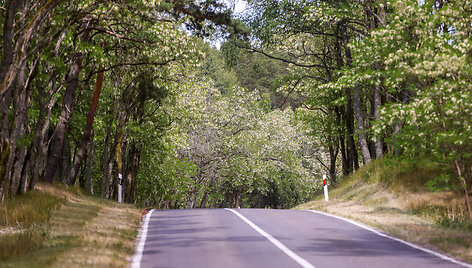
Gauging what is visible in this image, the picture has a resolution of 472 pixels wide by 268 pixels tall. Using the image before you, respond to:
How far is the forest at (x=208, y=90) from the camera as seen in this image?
1677 cm

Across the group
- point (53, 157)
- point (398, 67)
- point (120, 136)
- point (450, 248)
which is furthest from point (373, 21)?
point (450, 248)

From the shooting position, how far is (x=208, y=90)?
1890 inches

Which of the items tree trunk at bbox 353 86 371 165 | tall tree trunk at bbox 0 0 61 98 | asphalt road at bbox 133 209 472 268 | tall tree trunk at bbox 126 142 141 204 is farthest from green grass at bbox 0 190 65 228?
tree trunk at bbox 353 86 371 165

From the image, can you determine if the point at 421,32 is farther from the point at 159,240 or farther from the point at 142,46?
the point at 159,240

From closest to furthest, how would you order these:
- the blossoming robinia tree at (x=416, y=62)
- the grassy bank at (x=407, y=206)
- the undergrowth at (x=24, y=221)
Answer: the undergrowth at (x=24, y=221), the grassy bank at (x=407, y=206), the blossoming robinia tree at (x=416, y=62)

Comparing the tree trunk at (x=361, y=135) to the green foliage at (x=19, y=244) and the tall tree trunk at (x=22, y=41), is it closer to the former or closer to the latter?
the tall tree trunk at (x=22, y=41)

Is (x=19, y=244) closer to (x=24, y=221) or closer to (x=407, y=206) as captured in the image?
(x=24, y=221)

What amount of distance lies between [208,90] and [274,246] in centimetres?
3722

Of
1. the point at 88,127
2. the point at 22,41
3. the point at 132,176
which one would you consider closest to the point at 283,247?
the point at 22,41

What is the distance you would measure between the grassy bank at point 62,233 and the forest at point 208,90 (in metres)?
1.37

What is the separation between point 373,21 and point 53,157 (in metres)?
16.3

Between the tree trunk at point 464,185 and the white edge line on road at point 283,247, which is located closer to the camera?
the white edge line on road at point 283,247

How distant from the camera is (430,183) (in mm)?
16906

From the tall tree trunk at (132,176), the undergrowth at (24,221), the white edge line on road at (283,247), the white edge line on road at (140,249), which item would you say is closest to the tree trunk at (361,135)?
the tall tree trunk at (132,176)
